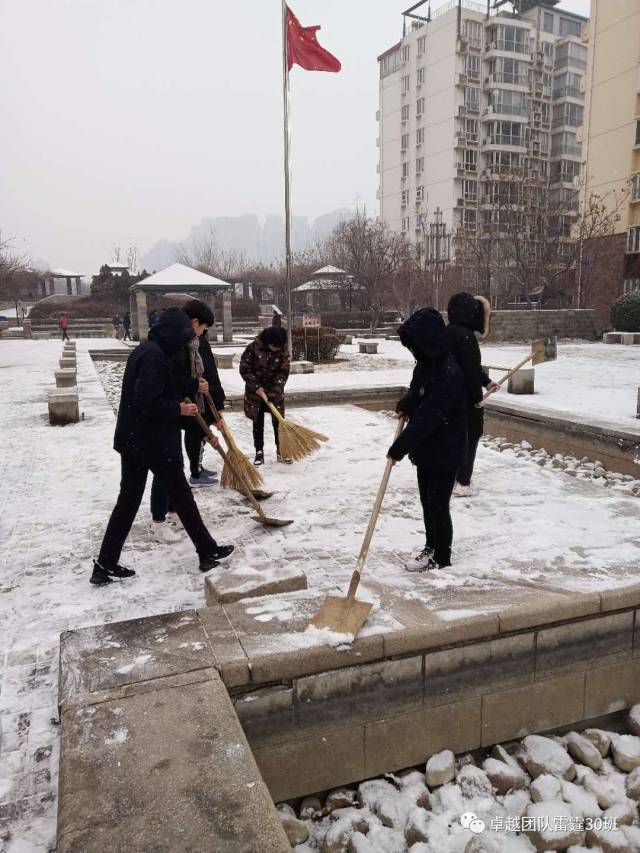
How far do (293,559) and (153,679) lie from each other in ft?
5.93

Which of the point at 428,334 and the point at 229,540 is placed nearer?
the point at 428,334

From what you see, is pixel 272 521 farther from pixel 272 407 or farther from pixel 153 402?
pixel 272 407

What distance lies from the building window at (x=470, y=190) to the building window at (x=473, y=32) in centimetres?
1143

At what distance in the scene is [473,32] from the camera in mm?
56469

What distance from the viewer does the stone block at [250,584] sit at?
10.9 feet

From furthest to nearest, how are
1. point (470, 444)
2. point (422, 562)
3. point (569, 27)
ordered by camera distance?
1. point (569, 27)
2. point (470, 444)
3. point (422, 562)

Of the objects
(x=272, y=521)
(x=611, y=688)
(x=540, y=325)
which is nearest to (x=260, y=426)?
Answer: (x=272, y=521)

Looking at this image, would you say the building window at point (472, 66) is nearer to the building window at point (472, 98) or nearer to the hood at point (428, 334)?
the building window at point (472, 98)

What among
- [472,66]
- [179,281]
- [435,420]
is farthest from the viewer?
[472,66]

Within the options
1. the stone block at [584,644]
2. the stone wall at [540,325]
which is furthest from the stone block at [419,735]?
the stone wall at [540,325]

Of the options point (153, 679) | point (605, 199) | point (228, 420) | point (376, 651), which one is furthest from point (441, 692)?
point (605, 199)

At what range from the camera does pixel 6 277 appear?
86.0 feet

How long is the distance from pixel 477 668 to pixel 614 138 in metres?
34.1

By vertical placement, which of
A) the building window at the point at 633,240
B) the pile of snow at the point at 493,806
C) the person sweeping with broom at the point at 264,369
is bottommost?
the pile of snow at the point at 493,806
